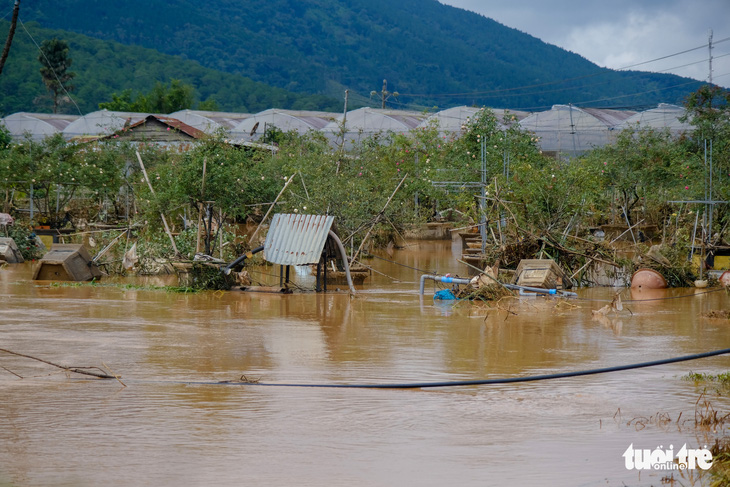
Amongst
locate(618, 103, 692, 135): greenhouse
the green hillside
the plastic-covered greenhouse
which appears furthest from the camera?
the green hillside

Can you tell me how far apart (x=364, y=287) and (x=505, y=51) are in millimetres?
141680

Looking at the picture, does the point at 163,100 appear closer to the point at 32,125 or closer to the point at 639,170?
the point at 32,125

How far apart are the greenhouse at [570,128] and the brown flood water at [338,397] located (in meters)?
21.5

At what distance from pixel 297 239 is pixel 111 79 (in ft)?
218

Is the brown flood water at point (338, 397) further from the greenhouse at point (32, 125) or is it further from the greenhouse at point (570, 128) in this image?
the greenhouse at point (32, 125)

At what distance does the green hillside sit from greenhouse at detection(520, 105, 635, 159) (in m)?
41.5

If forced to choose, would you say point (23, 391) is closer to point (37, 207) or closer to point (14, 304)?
point (14, 304)

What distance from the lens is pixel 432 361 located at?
27.1 ft

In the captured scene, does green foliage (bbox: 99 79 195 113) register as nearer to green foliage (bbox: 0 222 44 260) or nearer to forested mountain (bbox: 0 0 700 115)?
forested mountain (bbox: 0 0 700 115)

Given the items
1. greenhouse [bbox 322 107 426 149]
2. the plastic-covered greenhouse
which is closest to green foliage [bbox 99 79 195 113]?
the plastic-covered greenhouse

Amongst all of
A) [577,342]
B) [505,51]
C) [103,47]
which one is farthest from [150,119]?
[505,51]

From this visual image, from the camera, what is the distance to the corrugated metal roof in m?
13.0

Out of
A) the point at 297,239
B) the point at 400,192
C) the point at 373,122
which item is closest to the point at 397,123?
the point at 373,122

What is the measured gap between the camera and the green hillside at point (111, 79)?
6194cm
